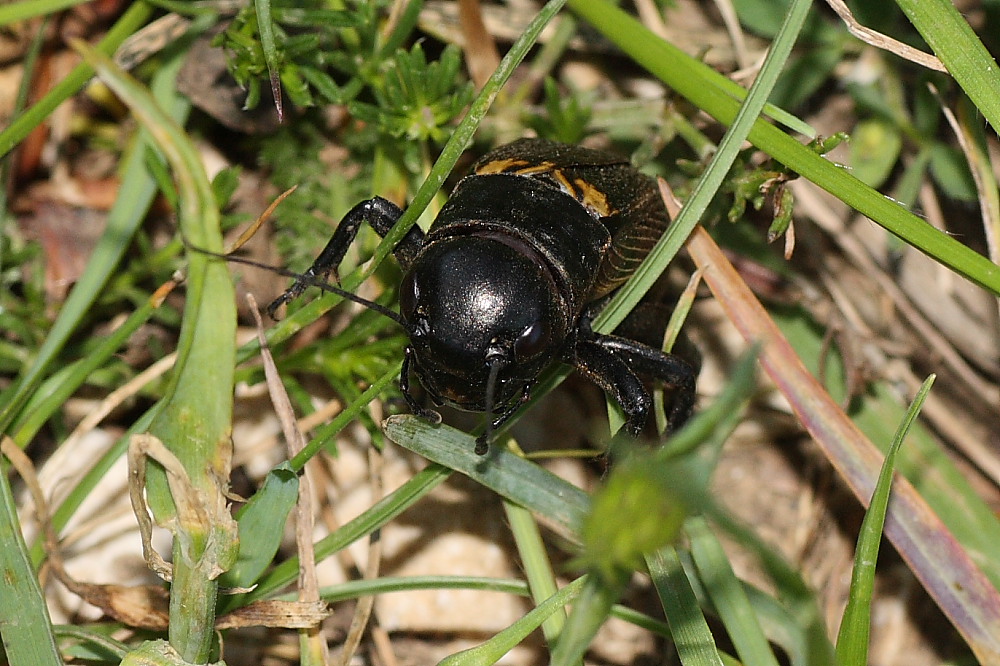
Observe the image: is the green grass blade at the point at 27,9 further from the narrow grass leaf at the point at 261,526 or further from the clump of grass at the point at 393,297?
the narrow grass leaf at the point at 261,526

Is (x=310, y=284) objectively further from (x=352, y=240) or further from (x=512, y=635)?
(x=512, y=635)

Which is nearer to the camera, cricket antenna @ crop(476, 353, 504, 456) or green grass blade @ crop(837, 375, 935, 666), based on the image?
green grass blade @ crop(837, 375, 935, 666)

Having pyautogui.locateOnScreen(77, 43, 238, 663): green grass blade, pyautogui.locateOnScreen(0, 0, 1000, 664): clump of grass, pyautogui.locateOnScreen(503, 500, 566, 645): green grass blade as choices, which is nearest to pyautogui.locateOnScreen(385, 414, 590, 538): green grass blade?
pyautogui.locateOnScreen(0, 0, 1000, 664): clump of grass

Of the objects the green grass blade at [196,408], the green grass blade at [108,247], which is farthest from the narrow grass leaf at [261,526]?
the green grass blade at [108,247]

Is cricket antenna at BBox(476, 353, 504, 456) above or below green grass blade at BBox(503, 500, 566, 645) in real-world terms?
above

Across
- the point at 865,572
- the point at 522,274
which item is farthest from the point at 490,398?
the point at 865,572

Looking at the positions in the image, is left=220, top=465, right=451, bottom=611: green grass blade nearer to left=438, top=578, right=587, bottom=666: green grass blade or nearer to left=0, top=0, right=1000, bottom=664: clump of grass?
left=0, top=0, right=1000, bottom=664: clump of grass
